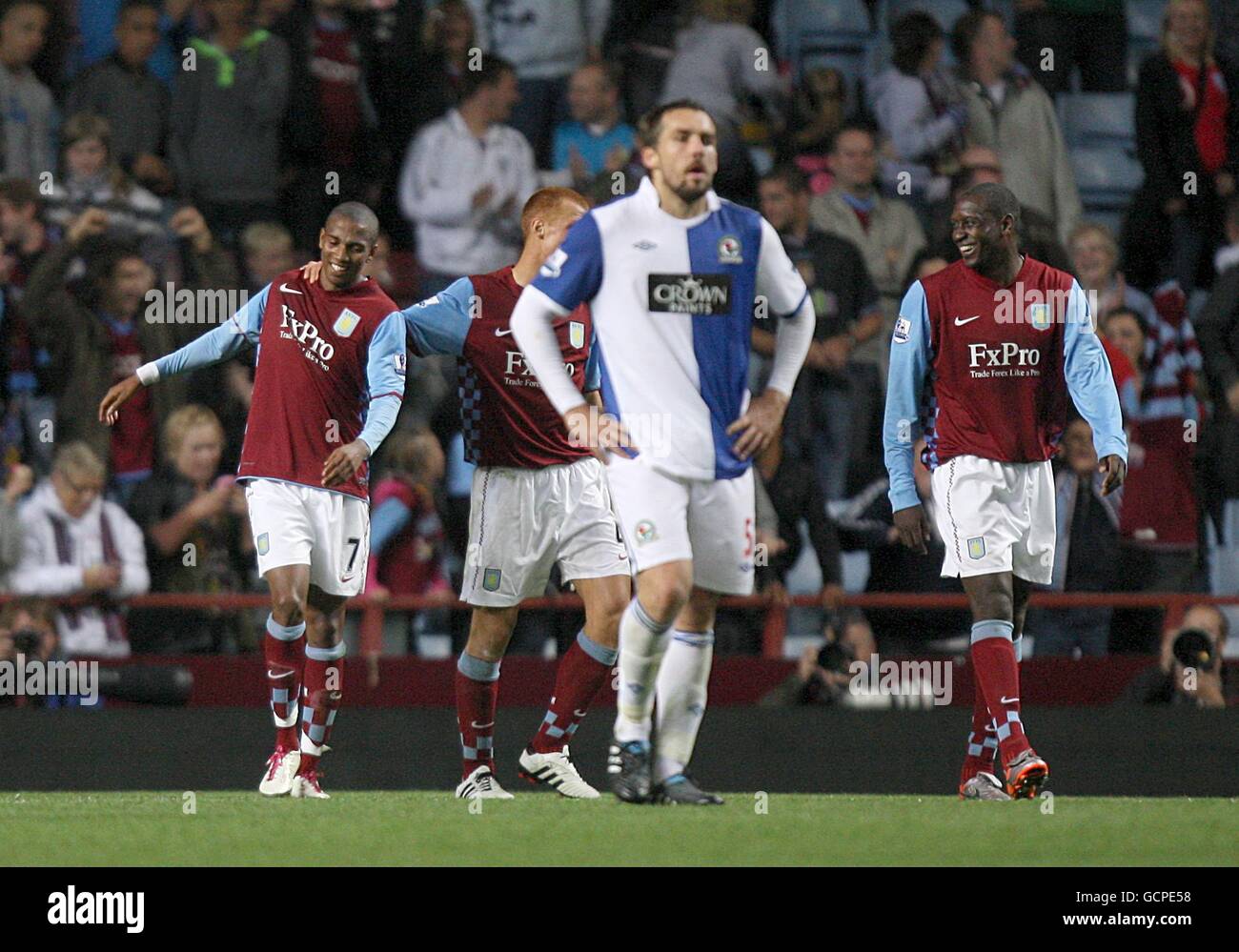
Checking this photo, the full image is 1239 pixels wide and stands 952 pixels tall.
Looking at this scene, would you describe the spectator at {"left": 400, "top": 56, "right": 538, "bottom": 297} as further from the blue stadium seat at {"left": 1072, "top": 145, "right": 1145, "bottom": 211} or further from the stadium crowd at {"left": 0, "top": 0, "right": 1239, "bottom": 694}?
the blue stadium seat at {"left": 1072, "top": 145, "right": 1145, "bottom": 211}

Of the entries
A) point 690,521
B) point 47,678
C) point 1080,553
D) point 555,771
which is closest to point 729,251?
point 690,521

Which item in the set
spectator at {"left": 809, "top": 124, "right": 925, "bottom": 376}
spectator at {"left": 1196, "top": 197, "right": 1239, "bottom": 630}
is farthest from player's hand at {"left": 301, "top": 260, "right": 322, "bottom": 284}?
spectator at {"left": 1196, "top": 197, "right": 1239, "bottom": 630}

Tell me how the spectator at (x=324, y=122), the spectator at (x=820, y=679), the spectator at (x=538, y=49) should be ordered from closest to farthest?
the spectator at (x=820, y=679)
the spectator at (x=324, y=122)
the spectator at (x=538, y=49)

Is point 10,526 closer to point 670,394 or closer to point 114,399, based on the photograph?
point 114,399

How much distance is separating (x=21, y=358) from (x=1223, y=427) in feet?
23.1

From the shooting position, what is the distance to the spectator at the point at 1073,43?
14.8 meters

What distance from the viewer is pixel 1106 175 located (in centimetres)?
1488

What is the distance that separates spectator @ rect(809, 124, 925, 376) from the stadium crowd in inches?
0.7

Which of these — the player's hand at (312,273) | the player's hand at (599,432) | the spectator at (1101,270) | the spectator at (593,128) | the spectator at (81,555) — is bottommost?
the spectator at (81,555)

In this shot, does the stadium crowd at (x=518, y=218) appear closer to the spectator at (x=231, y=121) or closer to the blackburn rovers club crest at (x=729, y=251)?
the spectator at (x=231, y=121)

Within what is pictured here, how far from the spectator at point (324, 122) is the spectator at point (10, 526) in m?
2.62

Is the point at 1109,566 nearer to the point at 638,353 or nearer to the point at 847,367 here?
the point at 847,367

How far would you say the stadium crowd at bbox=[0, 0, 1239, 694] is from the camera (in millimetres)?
11922

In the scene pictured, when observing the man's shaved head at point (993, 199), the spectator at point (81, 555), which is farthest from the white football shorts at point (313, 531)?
the spectator at point (81, 555)
